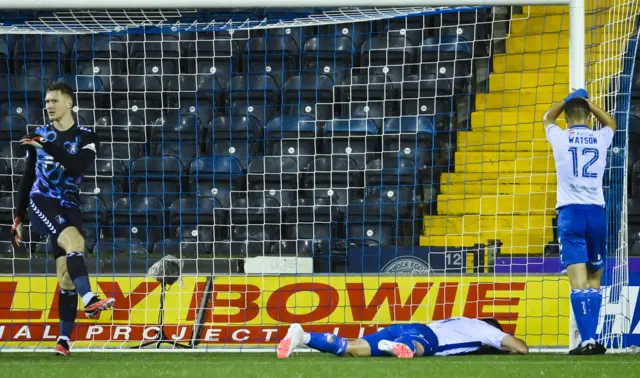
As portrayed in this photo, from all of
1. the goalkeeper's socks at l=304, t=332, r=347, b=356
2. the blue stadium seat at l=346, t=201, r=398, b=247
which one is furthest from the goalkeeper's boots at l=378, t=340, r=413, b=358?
the blue stadium seat at l=346, t=201, r=398, b=247

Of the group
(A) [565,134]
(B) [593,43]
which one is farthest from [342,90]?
(A) [565,134]

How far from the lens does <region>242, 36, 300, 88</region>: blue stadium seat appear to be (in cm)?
1225

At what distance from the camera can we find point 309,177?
1178cm

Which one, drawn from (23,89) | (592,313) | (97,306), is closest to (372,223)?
(592,313)

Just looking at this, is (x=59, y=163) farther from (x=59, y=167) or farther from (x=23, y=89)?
(x=23, y=89)

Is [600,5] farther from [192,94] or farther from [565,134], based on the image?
[192,94]

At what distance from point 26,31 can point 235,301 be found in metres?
2.85

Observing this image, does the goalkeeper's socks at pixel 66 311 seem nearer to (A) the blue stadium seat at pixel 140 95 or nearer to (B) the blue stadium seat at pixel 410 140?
(A) the blue stadium seat at pixel 140 95

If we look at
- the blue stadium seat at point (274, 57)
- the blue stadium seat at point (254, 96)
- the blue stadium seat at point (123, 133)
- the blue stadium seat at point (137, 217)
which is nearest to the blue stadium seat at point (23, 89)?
the blue stadium seat at point (123, 133)

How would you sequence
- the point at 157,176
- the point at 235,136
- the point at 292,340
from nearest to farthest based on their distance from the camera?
the point at 292,340
the point at 157,176
the point at 235,136

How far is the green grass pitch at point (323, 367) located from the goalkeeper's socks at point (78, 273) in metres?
0.49

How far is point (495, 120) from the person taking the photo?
1168 centimetres

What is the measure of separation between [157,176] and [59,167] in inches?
121

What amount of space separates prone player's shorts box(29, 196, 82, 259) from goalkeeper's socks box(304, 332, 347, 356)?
1911 millimetres
